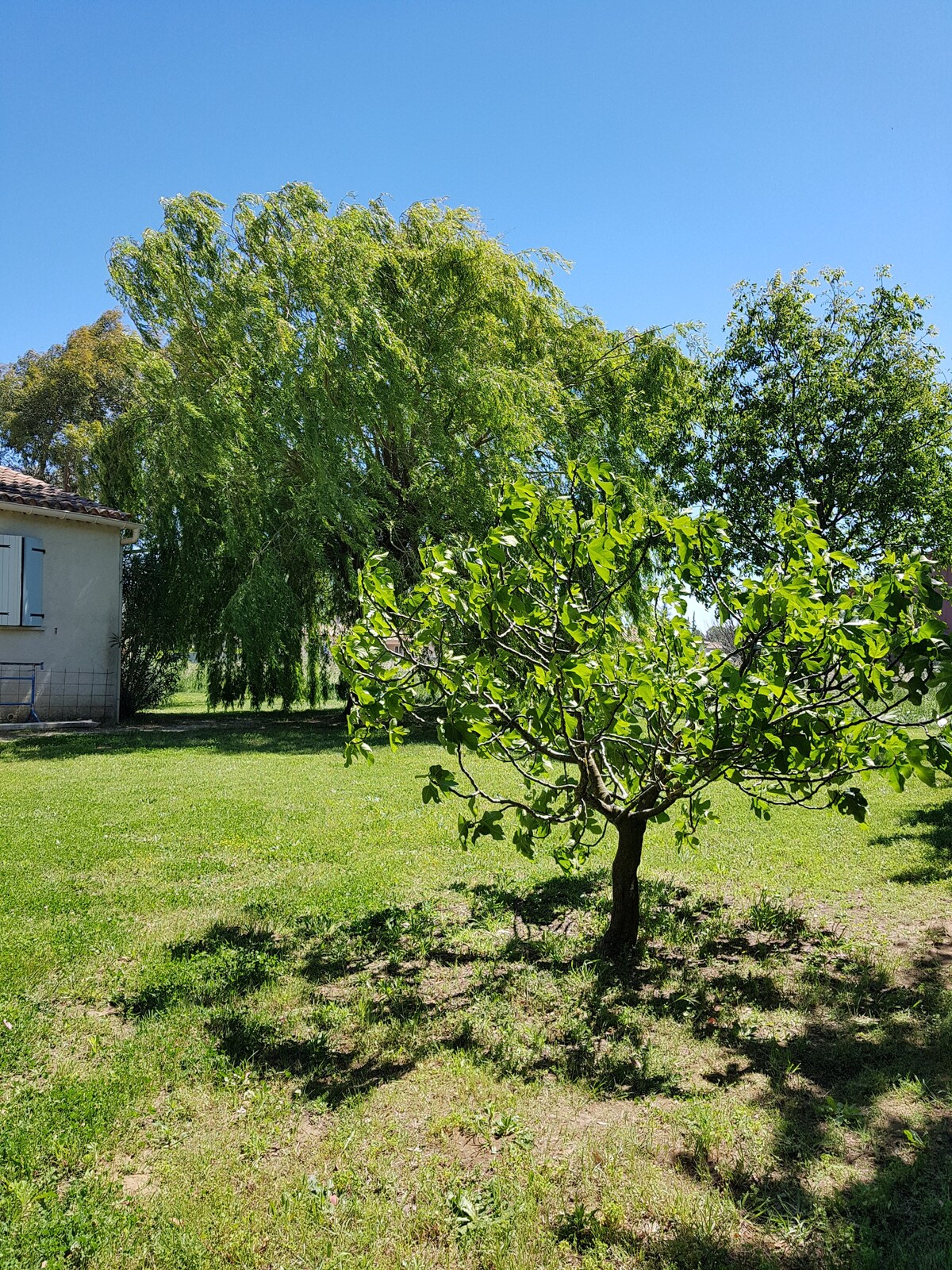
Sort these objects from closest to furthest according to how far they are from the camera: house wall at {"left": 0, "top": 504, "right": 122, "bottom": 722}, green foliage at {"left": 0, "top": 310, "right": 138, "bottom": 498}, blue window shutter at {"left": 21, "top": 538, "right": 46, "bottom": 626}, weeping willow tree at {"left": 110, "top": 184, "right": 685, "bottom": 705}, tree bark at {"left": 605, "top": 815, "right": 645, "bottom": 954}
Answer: tree bark at {"left": 605, "top": 815, "right": 645, "bottom": 954} → weeping willow tree at {"left": 110, "top": 184, "right": 685, "bottom": 705} → blue window shutter at {"left": 21, "top": 538, "right": 46, "bottom": 626} → house wall at {"left": 0, "top": 504, "right": 122, "bottom": 722} → green foliage at {"left": 0, "top": 310, "right": 138, "bottom": 498}

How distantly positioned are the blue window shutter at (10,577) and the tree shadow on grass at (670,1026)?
12.0 metres

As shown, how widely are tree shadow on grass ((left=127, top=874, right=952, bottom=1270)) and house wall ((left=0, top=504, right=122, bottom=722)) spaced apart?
12408 mm

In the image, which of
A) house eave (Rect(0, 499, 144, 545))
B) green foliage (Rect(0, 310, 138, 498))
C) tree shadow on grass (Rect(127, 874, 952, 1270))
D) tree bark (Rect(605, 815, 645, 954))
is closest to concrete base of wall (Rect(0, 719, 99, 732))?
house eave (Rect(0, 499, 144, 545))

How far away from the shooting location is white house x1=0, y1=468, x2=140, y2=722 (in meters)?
14.4

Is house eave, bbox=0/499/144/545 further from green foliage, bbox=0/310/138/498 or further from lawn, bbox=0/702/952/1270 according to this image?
green foliage, bbox=0/310/138/498

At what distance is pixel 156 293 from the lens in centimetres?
1448

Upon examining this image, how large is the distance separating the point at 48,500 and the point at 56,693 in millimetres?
3564

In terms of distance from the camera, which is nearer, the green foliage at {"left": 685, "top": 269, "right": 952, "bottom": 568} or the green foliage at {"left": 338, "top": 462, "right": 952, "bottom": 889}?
the green foliage at {"left": 338, "top": 462, "right": 952, "bottom": 889}

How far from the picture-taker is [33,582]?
14547 mm

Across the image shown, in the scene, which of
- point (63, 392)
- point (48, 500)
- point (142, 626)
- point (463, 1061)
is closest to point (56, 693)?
point (142, 626)

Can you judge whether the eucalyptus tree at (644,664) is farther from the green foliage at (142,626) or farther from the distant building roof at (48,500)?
the green foliage at (142,626)

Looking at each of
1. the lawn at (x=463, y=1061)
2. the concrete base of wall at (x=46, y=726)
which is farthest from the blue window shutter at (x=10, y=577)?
the lawn at (x=463, y=1061)

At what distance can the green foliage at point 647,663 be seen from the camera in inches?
119

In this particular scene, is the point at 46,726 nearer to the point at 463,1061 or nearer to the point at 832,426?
the point at 463,1061
